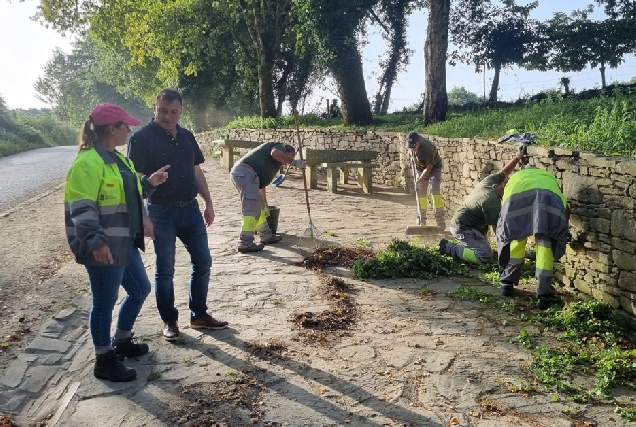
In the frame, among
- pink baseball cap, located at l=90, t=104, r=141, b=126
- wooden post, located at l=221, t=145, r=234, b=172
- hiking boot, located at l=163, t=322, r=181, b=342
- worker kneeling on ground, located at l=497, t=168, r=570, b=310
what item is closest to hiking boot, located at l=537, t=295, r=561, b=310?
worker kneeling on ground, located at l=497, t=168, r=570, b=310

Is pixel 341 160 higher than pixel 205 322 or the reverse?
higher

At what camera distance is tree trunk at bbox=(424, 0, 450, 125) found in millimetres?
14984

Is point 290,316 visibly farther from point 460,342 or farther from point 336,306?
point 460,342

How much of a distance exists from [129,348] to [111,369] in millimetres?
433

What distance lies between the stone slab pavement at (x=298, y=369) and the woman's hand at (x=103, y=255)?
968mm

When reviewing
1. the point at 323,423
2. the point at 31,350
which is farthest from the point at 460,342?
the point at 31,350

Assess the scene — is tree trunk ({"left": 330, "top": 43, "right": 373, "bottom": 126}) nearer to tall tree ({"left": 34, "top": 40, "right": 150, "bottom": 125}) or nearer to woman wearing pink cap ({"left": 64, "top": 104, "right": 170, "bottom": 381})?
woman wearing pink cap ({"left": 64, "top": 104, "right": 170, "bottom": 381})

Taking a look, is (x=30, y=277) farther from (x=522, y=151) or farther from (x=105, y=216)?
(x=522, y=151)

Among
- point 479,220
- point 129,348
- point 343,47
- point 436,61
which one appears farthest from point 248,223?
point 343,47

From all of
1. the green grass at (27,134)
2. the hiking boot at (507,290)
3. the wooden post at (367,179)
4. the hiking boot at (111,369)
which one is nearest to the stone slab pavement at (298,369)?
the hiking boot at (111,369)

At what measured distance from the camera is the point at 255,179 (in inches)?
334

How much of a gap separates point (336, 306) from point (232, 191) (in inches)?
372

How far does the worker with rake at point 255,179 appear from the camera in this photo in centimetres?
836

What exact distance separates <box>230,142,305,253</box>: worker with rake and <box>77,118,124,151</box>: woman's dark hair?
165 inches
